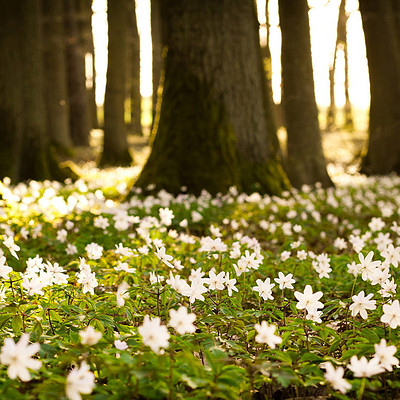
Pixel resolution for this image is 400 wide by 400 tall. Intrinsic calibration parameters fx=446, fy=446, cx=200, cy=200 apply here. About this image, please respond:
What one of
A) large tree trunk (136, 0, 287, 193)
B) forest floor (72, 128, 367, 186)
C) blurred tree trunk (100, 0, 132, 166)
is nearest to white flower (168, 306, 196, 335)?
large tree trunk (136, 0, 287, 193)

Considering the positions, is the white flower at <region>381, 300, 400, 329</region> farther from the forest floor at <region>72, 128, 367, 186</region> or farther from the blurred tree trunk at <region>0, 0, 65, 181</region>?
the forest floor at <region>72, 128, 367, 186</region>

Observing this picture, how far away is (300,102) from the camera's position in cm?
977

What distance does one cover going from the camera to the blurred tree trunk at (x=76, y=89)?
68.0 feet

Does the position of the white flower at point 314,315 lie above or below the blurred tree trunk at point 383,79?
below

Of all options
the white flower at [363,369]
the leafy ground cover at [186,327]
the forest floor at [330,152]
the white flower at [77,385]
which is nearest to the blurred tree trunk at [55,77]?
the forest floor at [330,152]

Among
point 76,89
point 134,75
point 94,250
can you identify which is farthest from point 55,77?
point 94,250

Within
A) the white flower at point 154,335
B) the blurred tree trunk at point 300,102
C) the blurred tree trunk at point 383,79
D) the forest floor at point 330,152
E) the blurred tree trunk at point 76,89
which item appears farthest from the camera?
the blurred tree trunk at point 76,89

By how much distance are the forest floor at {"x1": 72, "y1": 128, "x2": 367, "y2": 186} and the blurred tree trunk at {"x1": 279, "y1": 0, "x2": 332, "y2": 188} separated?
4057 mm

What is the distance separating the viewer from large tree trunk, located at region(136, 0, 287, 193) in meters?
7.12

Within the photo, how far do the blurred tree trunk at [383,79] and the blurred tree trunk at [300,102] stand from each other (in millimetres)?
3544

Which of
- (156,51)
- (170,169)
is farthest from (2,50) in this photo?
(156,51)

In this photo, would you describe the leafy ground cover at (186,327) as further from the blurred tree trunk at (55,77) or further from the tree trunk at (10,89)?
the blurred tree trunk at (55,77)

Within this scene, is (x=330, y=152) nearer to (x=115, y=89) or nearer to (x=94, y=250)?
(x=115, y=89)

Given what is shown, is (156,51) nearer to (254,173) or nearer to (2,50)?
(2,50)
